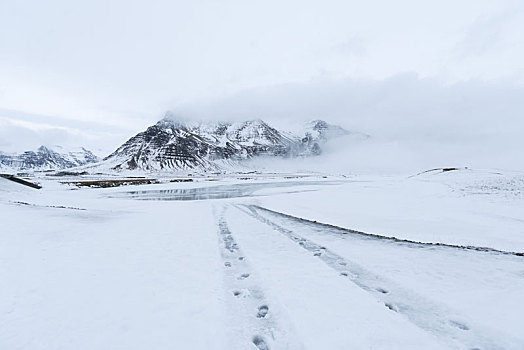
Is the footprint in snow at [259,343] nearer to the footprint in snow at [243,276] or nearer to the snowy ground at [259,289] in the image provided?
the snowy ground at [259,289]

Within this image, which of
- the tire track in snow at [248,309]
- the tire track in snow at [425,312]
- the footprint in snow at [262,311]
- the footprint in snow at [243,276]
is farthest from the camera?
the footprint in snow at [243,276]

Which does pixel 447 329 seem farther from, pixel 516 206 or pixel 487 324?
pixel 516 206

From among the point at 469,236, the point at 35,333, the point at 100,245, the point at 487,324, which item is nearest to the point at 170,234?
the point at 100,245

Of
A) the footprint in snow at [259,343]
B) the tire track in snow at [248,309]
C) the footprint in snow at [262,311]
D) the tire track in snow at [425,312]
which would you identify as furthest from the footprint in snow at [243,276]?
the footprint in snow at [259,343]

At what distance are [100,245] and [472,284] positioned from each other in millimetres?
12127

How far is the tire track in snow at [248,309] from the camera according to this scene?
4.98m

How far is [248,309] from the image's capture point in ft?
19.8

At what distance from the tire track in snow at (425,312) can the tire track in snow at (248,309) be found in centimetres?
251

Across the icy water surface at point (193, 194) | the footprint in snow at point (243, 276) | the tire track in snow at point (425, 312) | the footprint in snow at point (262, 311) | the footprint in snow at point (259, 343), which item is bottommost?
the footprint in snow at point (259, 343)

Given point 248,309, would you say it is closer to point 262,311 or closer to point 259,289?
point 262,311

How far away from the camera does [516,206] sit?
20109 mm

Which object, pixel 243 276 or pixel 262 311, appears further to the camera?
pixel 243 276

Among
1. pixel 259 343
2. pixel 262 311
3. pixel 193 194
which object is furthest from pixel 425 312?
pixel 193 194

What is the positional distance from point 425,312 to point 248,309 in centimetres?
358
